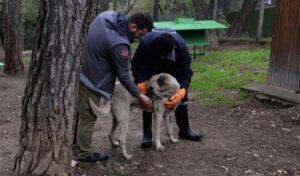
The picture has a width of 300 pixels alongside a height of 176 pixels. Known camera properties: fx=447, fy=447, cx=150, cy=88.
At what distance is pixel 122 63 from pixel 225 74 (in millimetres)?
6307

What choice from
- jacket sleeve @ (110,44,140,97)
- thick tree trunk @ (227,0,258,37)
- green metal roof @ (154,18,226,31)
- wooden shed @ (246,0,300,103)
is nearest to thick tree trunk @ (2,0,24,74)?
green metal roof @ (154,18,226,31)

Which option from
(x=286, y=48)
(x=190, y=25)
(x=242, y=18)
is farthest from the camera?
(x=242, y=18)

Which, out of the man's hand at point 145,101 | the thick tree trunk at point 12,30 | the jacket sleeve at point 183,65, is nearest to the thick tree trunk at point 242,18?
the thick tree trunk at point 12,30

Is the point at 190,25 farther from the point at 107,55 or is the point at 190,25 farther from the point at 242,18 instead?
the point at 107,55

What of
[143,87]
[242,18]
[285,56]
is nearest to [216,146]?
[143,87]

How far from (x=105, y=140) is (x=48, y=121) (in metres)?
2.10

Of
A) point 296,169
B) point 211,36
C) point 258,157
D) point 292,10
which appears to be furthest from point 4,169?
point 211,36

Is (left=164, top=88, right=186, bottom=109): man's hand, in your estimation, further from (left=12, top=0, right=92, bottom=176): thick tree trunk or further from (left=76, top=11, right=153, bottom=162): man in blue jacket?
(left=12, top=0, right=92, bottom=176): thick tree trunk

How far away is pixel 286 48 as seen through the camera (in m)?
7.50

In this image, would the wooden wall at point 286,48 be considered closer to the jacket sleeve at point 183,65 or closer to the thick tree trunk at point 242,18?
the jacket sleeve at point 183,65

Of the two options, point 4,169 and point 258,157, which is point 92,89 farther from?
point 258,157

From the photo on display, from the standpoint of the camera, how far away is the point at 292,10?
24.0 ft

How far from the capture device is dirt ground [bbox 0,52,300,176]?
4664 millimetres

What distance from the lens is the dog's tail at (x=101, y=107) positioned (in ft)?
14.6
